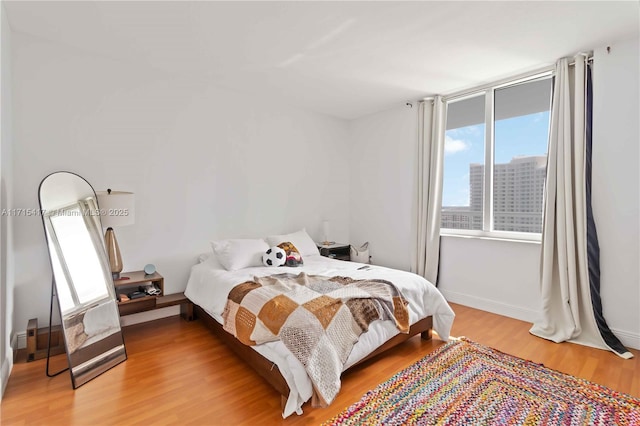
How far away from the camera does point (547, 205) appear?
3.08m

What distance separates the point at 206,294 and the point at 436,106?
345 cm

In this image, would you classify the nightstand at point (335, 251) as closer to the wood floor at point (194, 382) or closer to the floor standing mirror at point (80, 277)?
the wood floor at point (194, 382)

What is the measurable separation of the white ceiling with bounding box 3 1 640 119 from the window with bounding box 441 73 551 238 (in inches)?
15.0

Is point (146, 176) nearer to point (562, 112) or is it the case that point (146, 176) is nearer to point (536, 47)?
point (536, 47)

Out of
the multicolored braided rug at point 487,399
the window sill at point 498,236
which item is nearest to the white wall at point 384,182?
the window sill at point 498,236

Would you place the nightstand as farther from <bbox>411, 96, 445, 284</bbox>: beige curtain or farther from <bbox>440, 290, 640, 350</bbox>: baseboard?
<bbox>440, 290, 640, 350</bbox>: baseboard

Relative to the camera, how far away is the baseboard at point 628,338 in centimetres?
Result: 270

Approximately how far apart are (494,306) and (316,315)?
8.50 feet

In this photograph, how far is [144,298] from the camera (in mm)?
2943

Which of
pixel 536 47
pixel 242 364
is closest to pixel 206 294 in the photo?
pixel 242 364

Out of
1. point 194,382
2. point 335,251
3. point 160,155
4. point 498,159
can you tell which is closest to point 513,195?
point 498,159

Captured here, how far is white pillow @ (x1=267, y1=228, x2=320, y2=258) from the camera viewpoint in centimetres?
384

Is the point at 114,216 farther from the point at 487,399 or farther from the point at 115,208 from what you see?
the point at 487,399

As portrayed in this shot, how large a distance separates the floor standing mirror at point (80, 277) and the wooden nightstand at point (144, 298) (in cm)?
20
